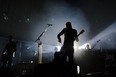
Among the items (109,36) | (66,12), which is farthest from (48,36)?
(109,36)

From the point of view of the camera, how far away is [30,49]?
14.5 metres

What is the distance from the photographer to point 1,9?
46.0ft

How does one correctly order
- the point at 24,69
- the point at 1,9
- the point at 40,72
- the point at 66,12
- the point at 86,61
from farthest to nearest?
the point at 66,12 → the point at 1,9 → the point at 86,61 → the point at 24,69 → the point at 40,72

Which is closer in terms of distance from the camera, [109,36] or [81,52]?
[81,52]

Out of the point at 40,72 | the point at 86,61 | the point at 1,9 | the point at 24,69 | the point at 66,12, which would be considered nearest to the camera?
the point at 40,72

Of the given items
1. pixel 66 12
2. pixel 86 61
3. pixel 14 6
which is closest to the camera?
pixel 86 61

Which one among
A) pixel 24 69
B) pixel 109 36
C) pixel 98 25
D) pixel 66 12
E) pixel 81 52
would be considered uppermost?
pixel 66 12

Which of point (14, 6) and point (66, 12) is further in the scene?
point (66, 12)

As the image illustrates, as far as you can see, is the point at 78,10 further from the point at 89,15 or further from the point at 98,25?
the point at 98,25

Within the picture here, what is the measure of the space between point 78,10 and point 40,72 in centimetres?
1458

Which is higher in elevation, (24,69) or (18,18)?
(18,18)

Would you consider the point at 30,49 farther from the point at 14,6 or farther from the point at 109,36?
the point at 109,36

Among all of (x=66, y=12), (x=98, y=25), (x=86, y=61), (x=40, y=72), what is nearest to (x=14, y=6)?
(x=66, y=12)

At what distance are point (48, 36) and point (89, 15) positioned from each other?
512 centimetres
